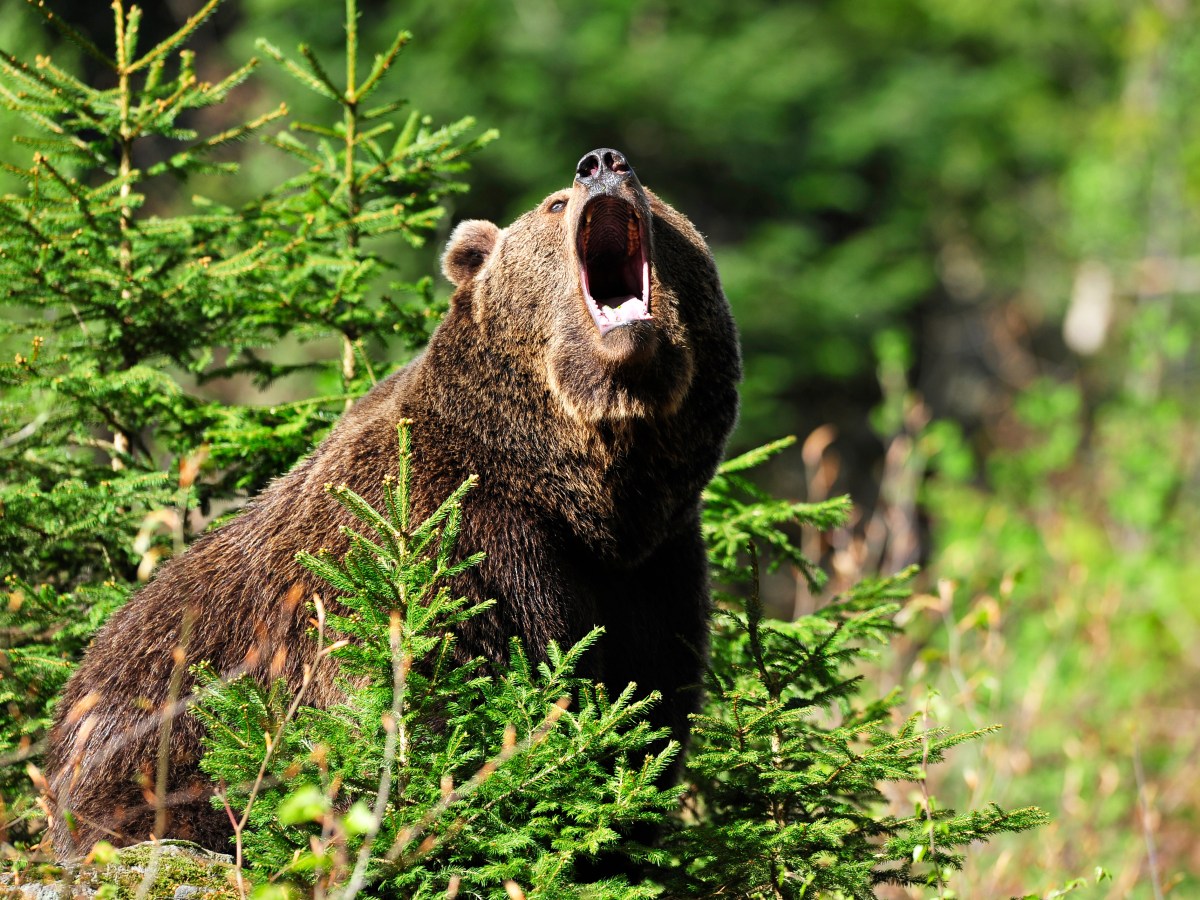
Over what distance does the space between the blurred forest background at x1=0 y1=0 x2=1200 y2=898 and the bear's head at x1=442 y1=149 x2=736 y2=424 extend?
5.28m

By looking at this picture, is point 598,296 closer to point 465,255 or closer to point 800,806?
point 465,255

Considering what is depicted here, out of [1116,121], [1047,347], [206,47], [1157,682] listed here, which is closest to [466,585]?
[1157,682]

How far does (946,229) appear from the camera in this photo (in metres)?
21.6

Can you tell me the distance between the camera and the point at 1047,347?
22.6m

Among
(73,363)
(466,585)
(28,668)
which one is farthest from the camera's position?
(73,363)

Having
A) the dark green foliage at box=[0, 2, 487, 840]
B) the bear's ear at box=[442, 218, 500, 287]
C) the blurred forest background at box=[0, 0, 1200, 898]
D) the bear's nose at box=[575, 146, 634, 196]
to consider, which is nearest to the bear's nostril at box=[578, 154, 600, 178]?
the bear's nose at box=[575, 146, 634, 196]

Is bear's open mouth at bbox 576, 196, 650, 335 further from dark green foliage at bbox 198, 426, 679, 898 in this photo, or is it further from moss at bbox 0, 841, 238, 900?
moss at bbox 0, 841, 238, 900

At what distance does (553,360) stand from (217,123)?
15.8m

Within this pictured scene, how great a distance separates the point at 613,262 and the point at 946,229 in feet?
61.4

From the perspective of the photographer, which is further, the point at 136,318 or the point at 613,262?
the point at 136,318

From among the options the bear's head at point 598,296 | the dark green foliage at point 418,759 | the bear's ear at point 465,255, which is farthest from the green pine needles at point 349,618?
the bear's head at point 598,296

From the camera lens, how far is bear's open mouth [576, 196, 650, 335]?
369 cm

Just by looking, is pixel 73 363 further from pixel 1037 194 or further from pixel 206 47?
pixel 1037 194

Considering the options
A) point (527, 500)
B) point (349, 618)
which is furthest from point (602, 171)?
point (349, 618)
